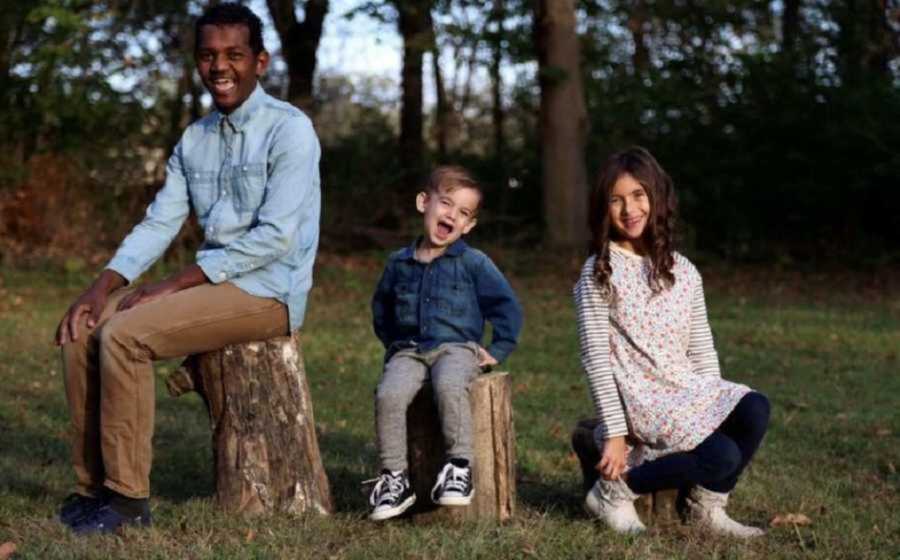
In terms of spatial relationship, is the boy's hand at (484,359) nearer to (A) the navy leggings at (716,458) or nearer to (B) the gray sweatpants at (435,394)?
(B) the gray sweatpants at (435,394)

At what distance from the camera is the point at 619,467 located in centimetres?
552

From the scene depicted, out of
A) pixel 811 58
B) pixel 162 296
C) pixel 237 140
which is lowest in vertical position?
pixel 162 296

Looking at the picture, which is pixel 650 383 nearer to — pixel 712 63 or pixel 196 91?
pixel 196 91

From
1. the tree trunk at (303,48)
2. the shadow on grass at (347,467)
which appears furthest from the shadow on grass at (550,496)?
the tree trunk at (303,48)

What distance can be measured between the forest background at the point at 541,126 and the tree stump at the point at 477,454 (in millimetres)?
13446

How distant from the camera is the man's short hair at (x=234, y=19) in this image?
5.75 meters

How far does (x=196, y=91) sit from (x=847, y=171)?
10.2 metres

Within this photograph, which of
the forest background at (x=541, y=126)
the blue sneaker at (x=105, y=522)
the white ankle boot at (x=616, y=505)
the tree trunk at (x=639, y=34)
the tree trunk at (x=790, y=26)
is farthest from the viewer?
the tree trunk at (x=639, y=34)

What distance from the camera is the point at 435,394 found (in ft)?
18.2

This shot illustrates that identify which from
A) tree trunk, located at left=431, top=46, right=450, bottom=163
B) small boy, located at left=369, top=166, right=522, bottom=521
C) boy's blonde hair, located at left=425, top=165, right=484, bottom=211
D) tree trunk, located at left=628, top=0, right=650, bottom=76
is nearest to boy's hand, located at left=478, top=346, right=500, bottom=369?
small boy, located at left=369, top=166, right=522, bottom=521

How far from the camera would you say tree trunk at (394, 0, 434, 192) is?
20797 mm

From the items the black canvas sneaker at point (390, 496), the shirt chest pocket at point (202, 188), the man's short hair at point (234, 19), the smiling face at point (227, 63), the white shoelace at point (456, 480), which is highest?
the man's short hair at point (234, 19)

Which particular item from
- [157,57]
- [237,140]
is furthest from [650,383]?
[157,57]

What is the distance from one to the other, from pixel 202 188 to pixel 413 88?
1985 cm
